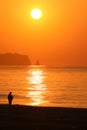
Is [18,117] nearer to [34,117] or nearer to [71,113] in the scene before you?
[34,117]

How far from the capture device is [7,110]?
27.1 m

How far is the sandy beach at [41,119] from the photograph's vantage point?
71.0 ft

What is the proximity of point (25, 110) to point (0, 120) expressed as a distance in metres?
4.95

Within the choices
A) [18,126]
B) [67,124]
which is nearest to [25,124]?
[18,126]

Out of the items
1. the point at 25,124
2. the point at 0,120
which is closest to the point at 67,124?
the point at 25,124

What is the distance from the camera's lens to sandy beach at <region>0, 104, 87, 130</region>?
71.0 ft

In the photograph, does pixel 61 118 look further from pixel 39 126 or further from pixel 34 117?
pixel 39 126

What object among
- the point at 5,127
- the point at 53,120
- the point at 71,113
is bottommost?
the point at 5,127

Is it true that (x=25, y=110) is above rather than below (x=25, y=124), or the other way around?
above

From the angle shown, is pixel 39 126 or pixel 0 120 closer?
pixel 39 126

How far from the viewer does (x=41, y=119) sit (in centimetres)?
2430

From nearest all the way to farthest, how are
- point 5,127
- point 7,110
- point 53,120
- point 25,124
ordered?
point 5,127, point 25,124, point 53,120, point 7,110

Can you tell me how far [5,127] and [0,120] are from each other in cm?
242

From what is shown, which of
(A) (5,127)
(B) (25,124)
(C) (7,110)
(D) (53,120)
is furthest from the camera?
(C) (7,110)
